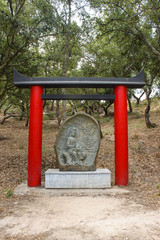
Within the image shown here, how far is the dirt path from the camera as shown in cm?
376

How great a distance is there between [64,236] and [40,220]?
1.01 metres

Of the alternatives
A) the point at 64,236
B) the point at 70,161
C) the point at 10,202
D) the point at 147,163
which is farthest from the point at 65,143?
the point at 147,163

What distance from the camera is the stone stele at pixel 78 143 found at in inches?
289

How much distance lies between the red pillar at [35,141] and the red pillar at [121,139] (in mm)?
2866

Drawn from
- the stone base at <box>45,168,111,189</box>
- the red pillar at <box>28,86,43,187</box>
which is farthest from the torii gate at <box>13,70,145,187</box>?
the stone base at <box>45,168,111,189</box>

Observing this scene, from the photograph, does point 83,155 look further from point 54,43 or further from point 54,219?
point 54,43

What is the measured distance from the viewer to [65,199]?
19.5ft

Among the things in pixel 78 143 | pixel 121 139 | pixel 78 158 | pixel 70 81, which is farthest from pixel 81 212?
pixel 70 81

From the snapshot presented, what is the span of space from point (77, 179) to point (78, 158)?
80cm

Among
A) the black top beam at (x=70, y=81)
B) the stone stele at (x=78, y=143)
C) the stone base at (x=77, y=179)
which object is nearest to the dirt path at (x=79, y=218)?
the stone base at (x=77, y=179)

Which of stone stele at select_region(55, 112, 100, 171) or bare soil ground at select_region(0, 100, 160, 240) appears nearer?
bare soil ground at select_region(0, 100, 160, 240)

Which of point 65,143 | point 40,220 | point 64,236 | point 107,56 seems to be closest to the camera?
point 64,236

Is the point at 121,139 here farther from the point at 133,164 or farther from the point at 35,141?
the point at 133,164

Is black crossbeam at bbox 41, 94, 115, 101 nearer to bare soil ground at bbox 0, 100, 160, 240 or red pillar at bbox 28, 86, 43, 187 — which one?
red pillar at bbox 28, 86, 43, 187
